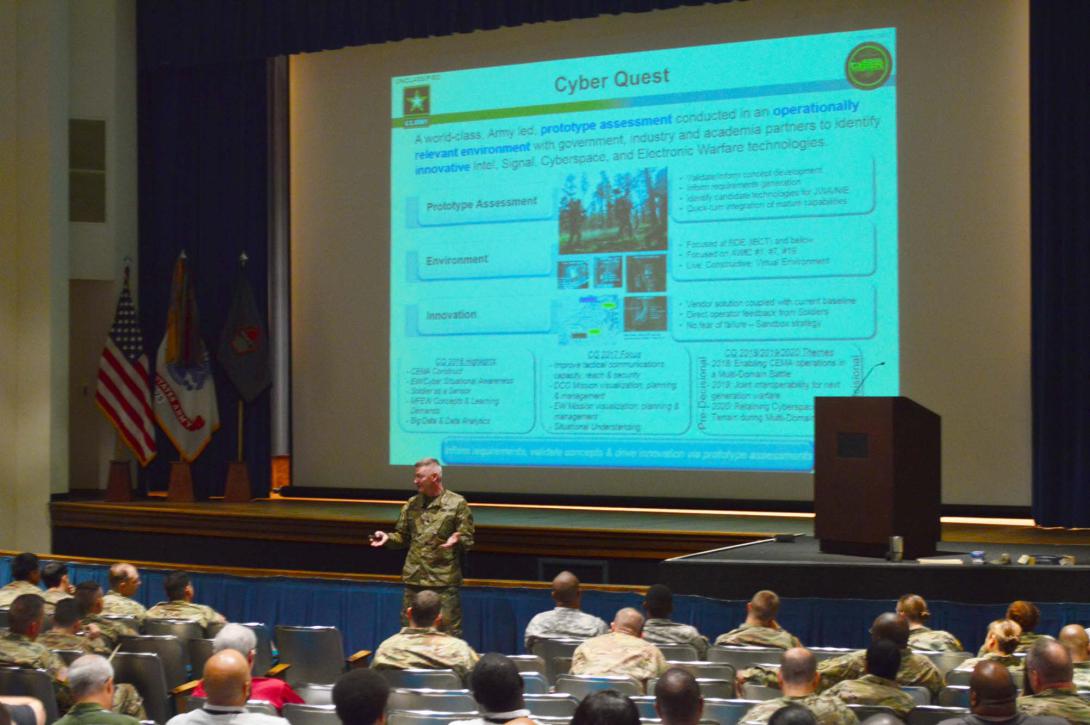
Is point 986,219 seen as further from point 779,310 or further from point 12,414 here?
point 12,414

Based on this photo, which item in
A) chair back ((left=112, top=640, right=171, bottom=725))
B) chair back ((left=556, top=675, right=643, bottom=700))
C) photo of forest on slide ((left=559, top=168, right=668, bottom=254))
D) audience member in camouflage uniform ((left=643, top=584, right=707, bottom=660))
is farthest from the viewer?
photo of forest on slide ((left=559, top=168, right=668, bottom=254))

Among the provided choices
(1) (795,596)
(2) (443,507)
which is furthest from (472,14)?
(1) (795,596)

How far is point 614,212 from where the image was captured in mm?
10031

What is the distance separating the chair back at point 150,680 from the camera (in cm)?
482

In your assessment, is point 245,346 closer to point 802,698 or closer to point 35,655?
point 35,655

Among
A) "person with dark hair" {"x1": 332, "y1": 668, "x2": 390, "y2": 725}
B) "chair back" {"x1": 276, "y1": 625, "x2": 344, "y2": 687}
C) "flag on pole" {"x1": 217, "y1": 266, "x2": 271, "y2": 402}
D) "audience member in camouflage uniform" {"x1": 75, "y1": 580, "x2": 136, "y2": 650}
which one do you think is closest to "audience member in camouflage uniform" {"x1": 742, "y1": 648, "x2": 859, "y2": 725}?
"person with dark hair" {"x1": 332, "y1": 668, "x2": 390, "y2": 725}

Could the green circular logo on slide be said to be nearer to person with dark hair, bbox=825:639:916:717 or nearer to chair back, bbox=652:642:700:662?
chair back, bbox=652:642:700:662

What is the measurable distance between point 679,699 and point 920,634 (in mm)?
2584

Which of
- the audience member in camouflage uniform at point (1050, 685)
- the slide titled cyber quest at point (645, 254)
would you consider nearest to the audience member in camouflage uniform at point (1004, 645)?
the audience member in camouflage uniform at point (1050, 685)

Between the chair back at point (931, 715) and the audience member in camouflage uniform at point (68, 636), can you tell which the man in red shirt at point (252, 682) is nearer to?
the audience member in camouflage uniform at point (68, 636)

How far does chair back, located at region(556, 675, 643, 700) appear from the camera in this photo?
438cm

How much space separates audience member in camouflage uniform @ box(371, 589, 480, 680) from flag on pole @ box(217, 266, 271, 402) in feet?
22.6

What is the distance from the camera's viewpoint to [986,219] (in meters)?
9.12

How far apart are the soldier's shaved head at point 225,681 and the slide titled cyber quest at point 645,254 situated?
21.5 ft
